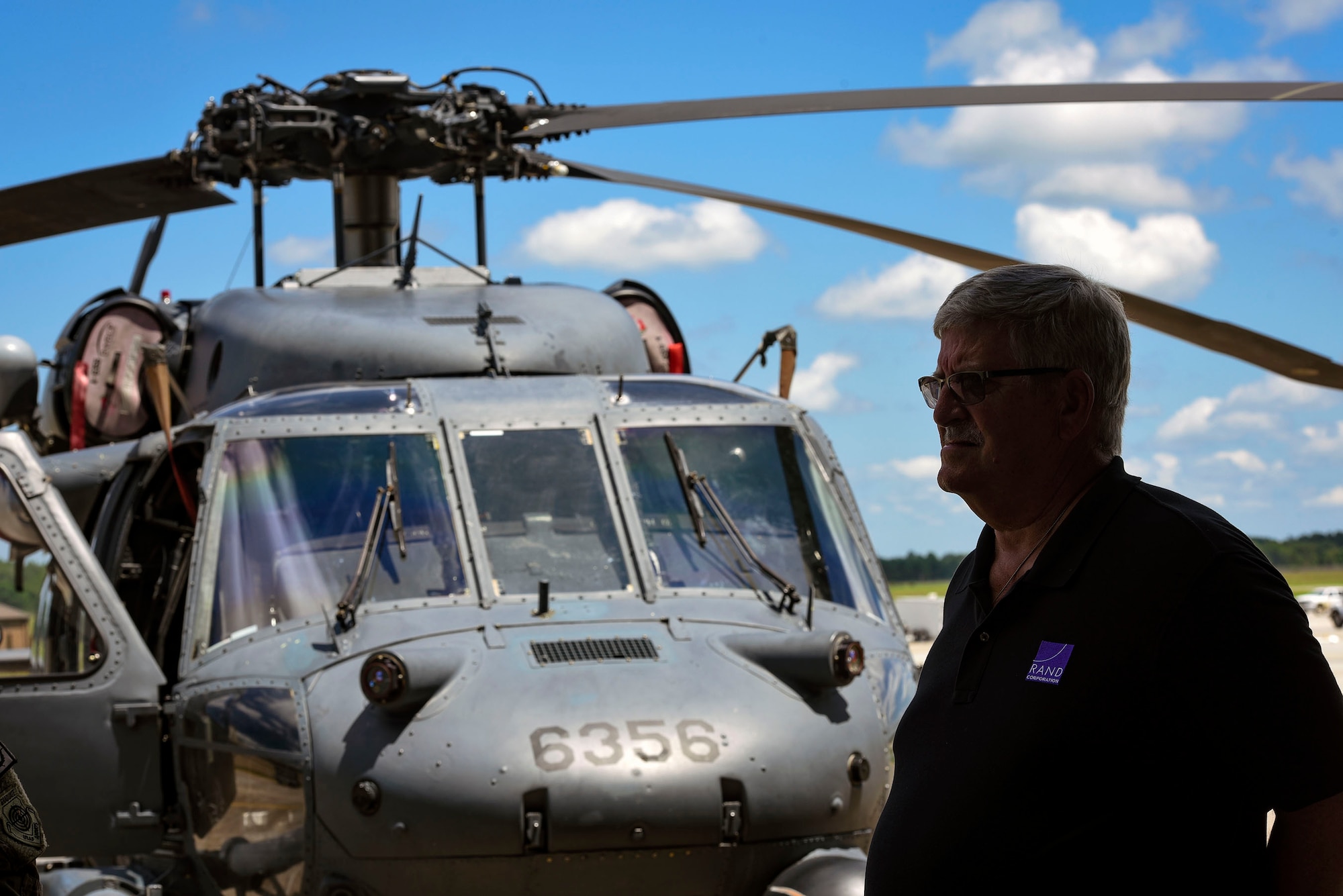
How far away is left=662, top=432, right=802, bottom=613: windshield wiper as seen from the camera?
226 inches

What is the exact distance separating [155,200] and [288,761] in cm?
409

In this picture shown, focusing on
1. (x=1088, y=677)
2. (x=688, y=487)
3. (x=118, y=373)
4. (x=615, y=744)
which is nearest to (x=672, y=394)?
(x=688, y=487)

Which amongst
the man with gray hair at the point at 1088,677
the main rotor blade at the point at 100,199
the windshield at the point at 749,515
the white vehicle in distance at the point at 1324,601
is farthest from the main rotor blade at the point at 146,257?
the white vehicle in distance at the point at 1324,601

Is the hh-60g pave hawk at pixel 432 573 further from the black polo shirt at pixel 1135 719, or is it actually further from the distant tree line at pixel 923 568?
the distant tree line at pixel 923 568

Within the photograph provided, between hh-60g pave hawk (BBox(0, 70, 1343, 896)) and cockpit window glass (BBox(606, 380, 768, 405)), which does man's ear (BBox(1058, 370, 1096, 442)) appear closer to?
hh-60g pave hawk (BBox(0, 70, 1343, 896))

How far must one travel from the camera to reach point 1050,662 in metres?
2.16

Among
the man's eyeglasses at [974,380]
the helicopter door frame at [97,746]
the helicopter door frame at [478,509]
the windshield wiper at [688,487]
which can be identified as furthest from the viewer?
the windshield wiper at [688,487]

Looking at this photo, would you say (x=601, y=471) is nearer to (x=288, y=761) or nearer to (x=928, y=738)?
(x=288, y=761)

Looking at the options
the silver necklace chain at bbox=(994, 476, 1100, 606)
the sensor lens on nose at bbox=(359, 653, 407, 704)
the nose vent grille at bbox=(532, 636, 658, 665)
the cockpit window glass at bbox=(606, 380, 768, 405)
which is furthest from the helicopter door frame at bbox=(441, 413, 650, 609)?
the silver necklace chain at bbox=(994, 476, 1100, 606)

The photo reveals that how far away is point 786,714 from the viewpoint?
486 cm

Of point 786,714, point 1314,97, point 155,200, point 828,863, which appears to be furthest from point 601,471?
point 155,200

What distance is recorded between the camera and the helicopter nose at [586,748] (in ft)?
14.8

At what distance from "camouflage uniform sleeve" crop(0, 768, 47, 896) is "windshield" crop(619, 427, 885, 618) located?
11.5 feet

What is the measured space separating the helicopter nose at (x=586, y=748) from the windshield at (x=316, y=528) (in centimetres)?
52
